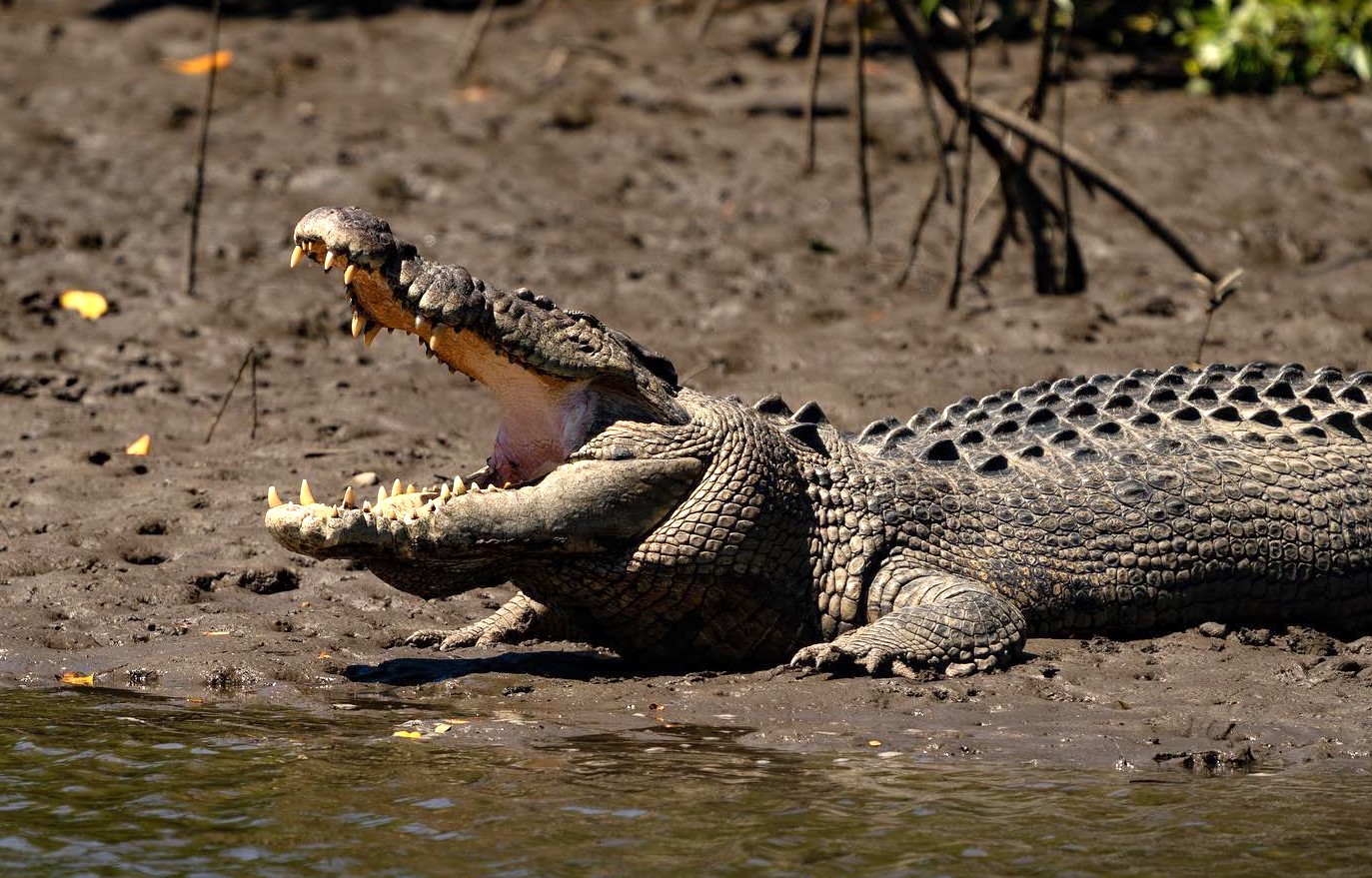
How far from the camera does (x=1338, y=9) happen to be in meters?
12.5

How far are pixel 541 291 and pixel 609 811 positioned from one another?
6140 millimetres

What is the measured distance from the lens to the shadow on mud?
5.91 m

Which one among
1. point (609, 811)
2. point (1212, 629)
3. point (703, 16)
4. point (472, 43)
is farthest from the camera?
point (703, 16)

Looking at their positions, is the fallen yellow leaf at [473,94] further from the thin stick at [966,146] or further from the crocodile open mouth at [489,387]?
the crocodile open mouth at [489,387]

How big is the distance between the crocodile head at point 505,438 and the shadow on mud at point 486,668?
324mm

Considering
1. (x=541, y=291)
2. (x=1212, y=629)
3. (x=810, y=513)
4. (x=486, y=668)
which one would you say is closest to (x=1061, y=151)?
(x=541, y=291)

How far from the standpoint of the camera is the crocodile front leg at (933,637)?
5.63m

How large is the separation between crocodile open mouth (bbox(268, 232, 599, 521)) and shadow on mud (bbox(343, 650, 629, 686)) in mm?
569

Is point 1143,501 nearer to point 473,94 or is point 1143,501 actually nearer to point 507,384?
point 507,384

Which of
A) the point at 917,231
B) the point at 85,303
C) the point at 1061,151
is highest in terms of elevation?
the point at 1061,151

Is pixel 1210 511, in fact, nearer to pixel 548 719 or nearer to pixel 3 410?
pixel 548 719

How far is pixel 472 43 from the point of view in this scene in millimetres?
13852

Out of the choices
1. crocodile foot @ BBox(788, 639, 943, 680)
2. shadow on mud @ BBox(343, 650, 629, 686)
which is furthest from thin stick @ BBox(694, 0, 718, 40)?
crocodile foot @ BBox(788, 639, 943, 680)

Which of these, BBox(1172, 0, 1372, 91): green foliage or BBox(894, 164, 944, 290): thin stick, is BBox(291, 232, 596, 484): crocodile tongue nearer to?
BBox(894, 164, 944, 290): thin stick
